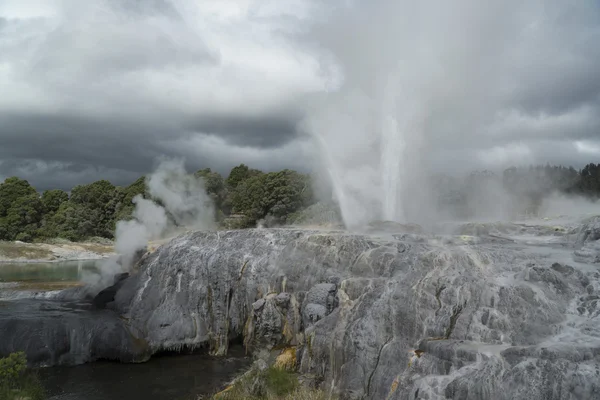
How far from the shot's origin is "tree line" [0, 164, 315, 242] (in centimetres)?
4125

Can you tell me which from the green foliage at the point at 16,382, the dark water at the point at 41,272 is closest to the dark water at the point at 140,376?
the green foliage at the point at 16,382

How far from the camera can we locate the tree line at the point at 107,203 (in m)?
41.2

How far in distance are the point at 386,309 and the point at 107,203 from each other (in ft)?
178

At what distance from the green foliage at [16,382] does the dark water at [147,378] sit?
0.80m

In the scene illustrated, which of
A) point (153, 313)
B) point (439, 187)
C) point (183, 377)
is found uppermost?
point (439, 187)

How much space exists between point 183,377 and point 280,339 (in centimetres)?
299

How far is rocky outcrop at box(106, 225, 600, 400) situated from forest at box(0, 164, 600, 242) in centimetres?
2067

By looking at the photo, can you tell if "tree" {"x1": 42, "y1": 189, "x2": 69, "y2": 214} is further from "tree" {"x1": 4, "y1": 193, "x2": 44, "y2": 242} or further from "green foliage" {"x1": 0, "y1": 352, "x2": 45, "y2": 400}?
"green foliage" {"x1": 0, "y1": 352, "x2": 45, "y2": 400}

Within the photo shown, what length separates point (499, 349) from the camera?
9.02 meters

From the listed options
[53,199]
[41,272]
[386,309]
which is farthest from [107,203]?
[386,309]

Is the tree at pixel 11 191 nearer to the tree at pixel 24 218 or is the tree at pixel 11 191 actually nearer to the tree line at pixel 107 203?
the tree line at pixel 107 203

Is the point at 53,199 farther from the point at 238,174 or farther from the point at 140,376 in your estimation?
the point at 140,376

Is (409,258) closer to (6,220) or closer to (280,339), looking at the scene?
(280,339)

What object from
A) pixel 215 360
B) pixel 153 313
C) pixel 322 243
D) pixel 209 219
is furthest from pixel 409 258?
pixel 209 219
